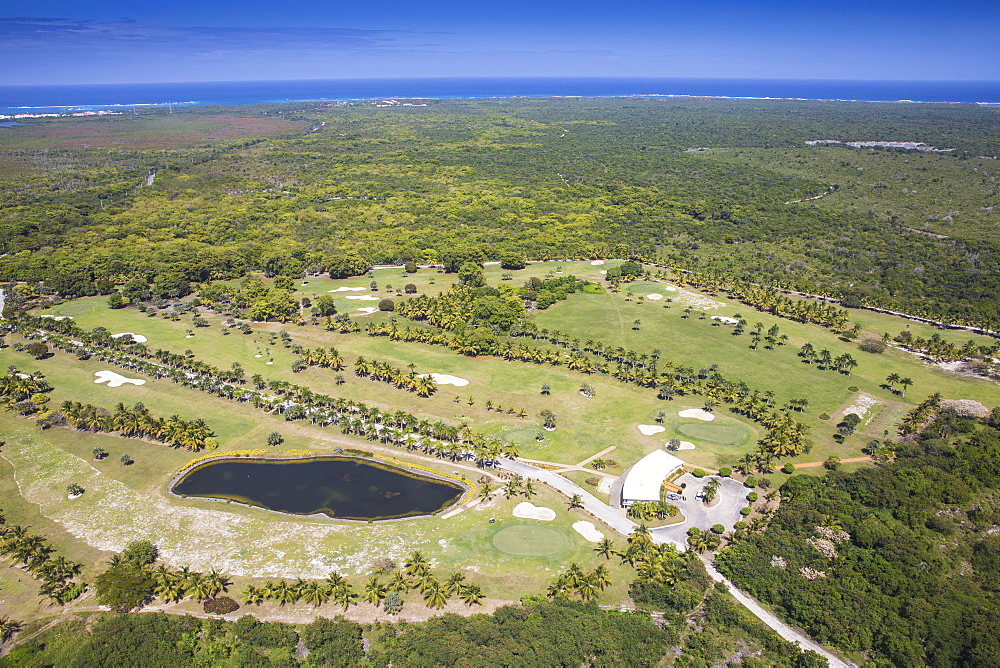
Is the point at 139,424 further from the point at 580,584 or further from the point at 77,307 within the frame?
the point at 77,307

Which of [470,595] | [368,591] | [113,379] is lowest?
[470,595]

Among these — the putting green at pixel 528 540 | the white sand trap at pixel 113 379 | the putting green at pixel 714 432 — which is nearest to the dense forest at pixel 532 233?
the white sand trap at pixel 113 379

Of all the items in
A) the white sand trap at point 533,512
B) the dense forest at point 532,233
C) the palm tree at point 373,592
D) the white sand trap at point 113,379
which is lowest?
the white sand trap at point 533,512

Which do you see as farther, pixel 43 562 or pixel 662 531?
pixel 662 531

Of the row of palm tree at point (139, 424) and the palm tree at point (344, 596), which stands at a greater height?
the row of palm tree at point (139, 424)

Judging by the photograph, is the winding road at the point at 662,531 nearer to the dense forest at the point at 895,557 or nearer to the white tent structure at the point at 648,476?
the dense forest at the point at 895,557

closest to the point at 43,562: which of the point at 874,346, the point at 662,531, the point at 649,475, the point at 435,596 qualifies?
the point at 435,596

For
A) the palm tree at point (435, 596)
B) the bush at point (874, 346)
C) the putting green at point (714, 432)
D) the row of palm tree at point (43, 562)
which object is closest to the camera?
the palm tree at point (435, 596)
